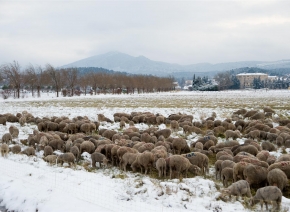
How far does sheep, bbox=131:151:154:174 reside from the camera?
8867mm

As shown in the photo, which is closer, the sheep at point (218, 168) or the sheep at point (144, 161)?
the sheep at point (218, 168)

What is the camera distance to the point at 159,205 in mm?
6410

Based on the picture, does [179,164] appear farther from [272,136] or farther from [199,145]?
[272,136]

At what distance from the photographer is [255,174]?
24.6 ft

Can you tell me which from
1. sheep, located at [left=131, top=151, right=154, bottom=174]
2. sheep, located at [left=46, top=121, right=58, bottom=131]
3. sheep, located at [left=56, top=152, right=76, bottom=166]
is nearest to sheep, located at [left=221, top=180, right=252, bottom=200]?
sheep, located at [left=131, top=151, right=154, bottom=174]

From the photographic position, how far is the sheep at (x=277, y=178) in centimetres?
709

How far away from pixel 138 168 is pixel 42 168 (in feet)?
11.1

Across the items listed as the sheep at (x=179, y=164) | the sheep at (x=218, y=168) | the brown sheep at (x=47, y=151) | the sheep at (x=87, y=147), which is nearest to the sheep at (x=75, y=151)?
the sheep at (x=87, y=147)

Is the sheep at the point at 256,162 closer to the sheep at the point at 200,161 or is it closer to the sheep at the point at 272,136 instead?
the sheep at the point at 200,161

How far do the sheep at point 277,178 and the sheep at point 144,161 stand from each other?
146 inches

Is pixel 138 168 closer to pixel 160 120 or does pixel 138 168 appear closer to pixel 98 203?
pixel 98 203

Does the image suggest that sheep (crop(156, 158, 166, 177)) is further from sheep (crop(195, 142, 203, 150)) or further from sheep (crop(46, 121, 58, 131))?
sheep (crop(46, 121, 58, 131))

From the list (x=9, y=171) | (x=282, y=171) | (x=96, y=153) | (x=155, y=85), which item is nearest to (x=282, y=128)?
(x=282, y=171)

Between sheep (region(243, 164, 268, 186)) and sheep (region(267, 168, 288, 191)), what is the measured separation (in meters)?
0.26
